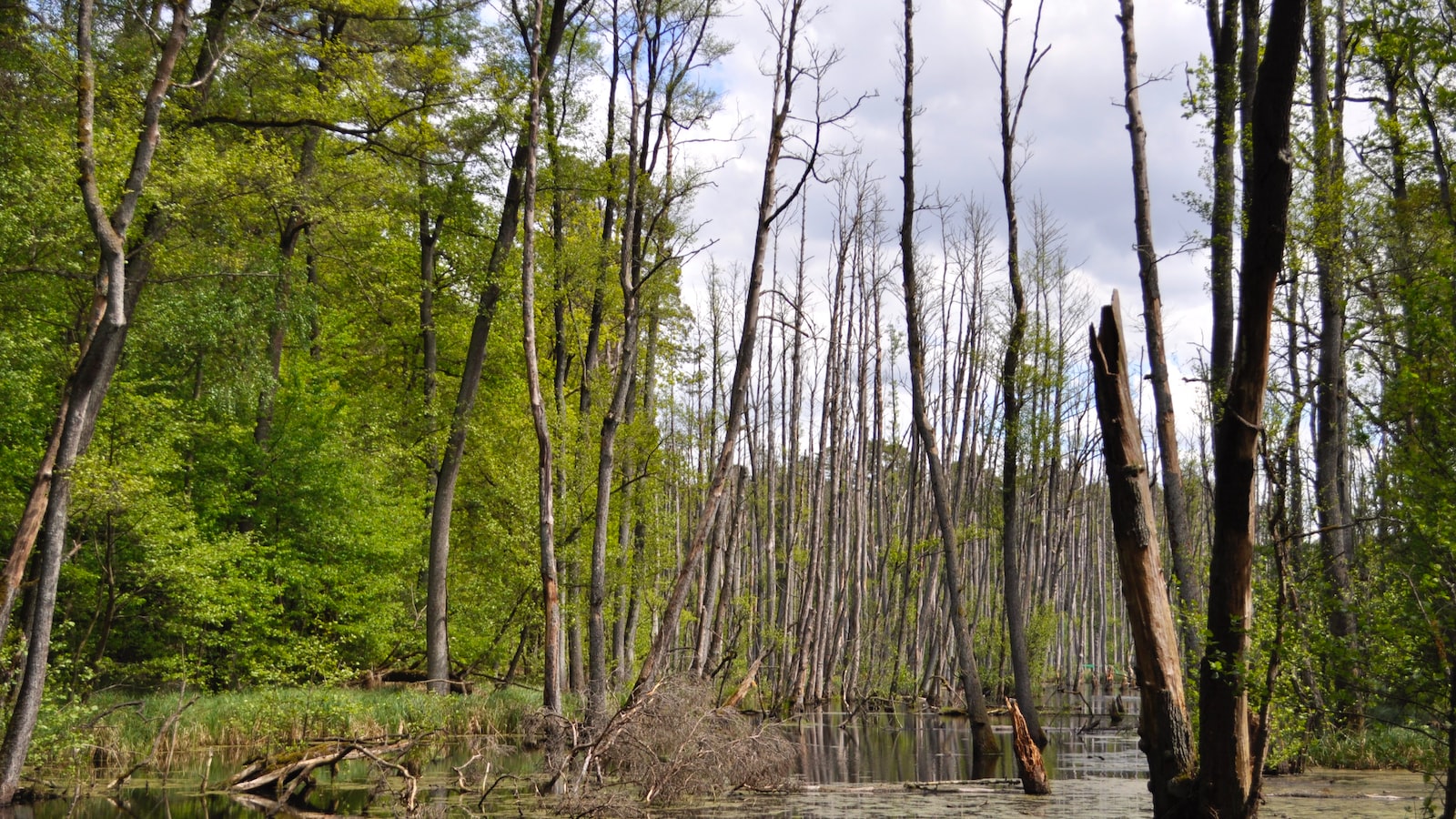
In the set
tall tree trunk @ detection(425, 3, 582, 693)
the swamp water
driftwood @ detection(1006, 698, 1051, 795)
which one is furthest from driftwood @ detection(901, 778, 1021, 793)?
tall tree trunk @ detection(425, 3, 582, 693)

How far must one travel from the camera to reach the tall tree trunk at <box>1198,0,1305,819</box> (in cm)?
438

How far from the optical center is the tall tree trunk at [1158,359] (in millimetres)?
9391

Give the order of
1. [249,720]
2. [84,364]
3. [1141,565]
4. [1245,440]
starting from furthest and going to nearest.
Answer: [249,720]
[84,364]
[1141,565]
[1245,440]

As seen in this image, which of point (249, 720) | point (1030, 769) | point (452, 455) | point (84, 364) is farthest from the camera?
point (452, 455)

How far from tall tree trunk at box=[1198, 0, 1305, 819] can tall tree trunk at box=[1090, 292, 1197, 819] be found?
0.73 metres

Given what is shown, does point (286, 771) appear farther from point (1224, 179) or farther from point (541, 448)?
point (1224, 179)

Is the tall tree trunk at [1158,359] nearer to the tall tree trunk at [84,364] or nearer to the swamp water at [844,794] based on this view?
the swamp water at [844,794]

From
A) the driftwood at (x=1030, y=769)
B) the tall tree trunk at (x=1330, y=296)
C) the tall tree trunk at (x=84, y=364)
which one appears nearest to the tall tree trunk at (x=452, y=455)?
the tall tree trunk at (x=84, y=364)

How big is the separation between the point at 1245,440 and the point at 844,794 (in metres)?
6.70

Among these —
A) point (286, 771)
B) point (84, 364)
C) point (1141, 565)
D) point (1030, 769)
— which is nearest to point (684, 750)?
point (1030, 769)

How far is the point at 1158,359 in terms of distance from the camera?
1049cm

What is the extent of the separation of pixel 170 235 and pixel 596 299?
6.50 metres

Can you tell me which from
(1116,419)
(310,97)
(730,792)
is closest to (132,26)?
(310,97)

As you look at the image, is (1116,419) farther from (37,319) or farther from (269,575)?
(269,575)
